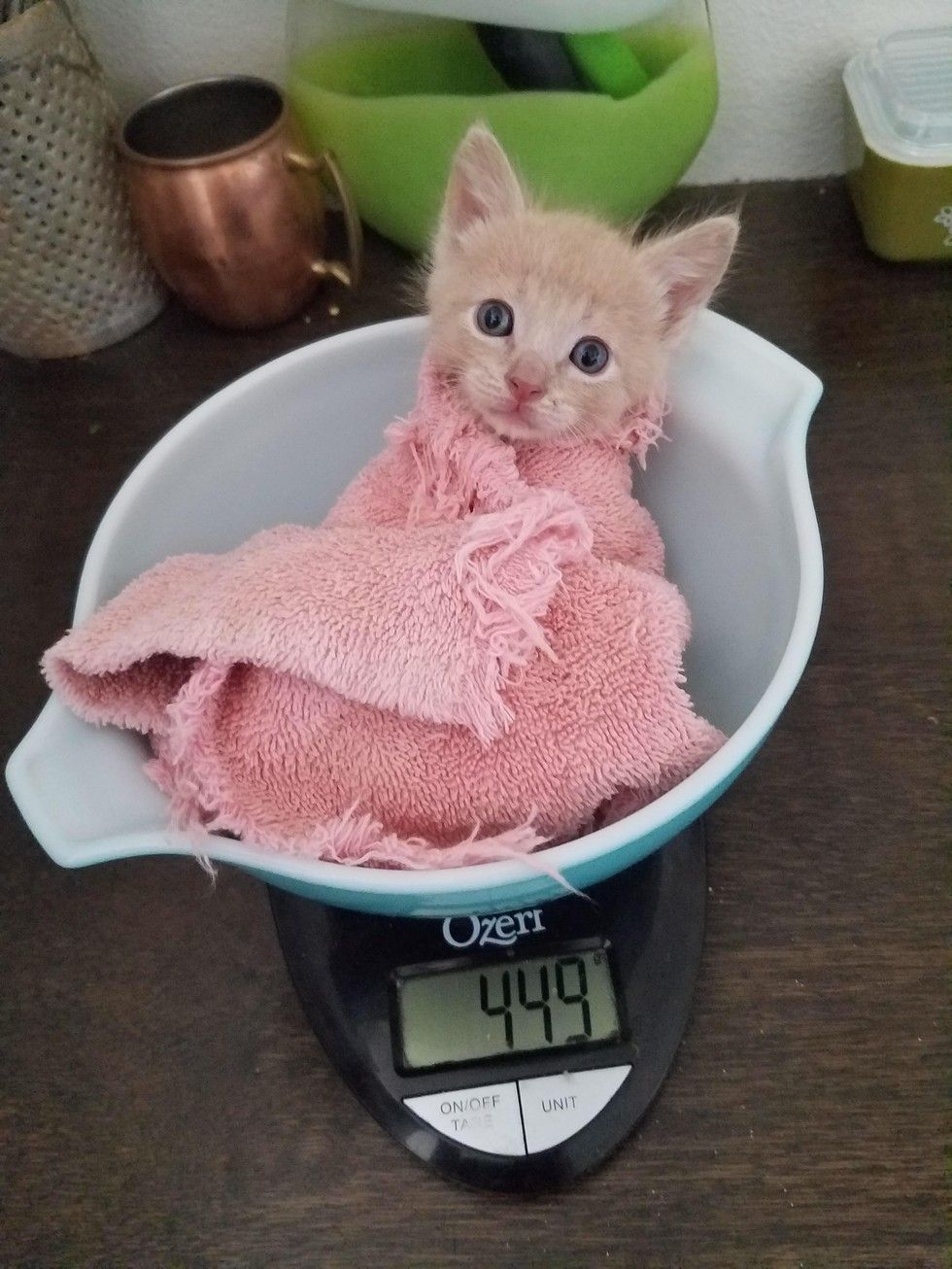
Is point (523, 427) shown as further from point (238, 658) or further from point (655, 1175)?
point (655, 1175)

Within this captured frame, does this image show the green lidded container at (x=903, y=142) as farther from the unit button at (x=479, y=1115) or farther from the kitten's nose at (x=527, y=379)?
the unit button at (x=479, y=1115)

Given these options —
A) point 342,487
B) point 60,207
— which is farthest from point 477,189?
point 60,207

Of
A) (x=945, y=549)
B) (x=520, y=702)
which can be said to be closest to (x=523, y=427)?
(x=520, y=702)

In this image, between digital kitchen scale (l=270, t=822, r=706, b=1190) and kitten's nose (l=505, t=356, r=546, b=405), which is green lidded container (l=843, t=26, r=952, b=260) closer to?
kitten's nose (l=505, t=356, r=546, b=405)

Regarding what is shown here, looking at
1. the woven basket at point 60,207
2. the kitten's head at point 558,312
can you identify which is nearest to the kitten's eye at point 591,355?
the kitten's head at point 558,312

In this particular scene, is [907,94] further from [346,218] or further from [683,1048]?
[683,1048]

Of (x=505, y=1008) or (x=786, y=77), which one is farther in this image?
(x=786, y=77)
